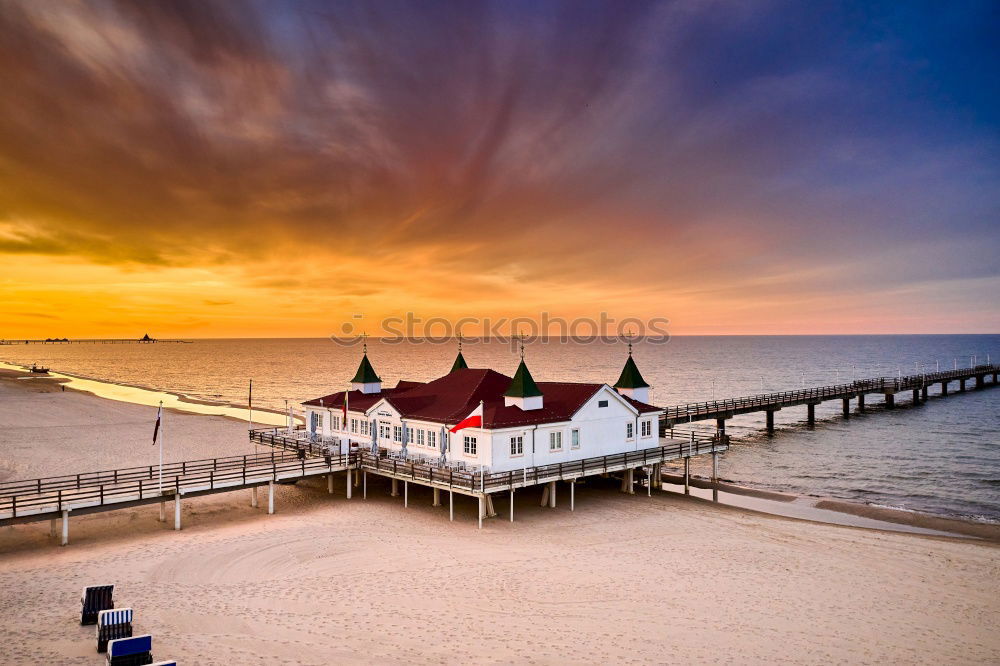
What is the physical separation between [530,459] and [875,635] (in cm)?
1477

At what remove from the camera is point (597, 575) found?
20.8 m

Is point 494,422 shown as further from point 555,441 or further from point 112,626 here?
point 112,626

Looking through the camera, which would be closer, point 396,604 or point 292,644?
point 292,644

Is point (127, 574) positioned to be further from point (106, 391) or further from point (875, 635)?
point (106, 391)

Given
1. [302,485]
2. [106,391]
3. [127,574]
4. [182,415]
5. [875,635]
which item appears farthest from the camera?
[106,391]

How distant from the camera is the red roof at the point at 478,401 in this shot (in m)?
29.2

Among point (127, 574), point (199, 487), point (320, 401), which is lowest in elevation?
point (127, 574)

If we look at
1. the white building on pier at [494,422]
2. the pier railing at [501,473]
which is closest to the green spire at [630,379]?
the white building on pier at [494,422]

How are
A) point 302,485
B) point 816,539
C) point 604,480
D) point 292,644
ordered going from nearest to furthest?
point 292,644
point 816,539
point 302,485
point 604,480

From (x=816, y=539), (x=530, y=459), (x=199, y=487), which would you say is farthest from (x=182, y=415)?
(x=816, y=539)

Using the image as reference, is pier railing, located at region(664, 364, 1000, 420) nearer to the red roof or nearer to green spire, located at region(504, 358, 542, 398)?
the red roof

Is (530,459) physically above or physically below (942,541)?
above

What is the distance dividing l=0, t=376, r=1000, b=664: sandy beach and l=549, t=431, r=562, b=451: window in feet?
9.13

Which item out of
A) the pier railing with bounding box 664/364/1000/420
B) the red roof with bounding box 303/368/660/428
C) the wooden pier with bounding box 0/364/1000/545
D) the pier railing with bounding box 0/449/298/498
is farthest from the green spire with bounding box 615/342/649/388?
the pier railing with bounding box 0/449/298/498
